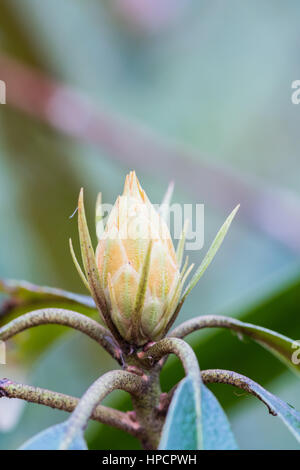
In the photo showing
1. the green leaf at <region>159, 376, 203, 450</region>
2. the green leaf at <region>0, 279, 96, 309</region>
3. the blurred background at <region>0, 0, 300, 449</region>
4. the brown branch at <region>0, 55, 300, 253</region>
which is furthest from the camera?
the brown branch at <region>0, 55, 300, 253</region>

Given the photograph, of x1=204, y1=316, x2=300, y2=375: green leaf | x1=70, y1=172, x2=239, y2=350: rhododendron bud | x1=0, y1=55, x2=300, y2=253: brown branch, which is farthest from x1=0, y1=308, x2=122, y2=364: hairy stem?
x1=0, y1=55, x2=300, y2=253: brown branch

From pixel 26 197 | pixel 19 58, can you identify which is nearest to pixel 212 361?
pixel 26 197

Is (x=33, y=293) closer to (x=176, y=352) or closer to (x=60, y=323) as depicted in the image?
(x=60, y=323)

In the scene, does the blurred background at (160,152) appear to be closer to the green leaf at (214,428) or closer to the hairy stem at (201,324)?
the hairy stem at (201,324)

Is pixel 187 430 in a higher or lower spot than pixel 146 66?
lower

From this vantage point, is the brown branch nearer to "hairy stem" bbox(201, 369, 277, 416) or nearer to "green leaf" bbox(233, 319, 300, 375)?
"green leaf" bbox(233, 319, 300, 375)

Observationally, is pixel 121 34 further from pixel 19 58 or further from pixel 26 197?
pixel 26 197

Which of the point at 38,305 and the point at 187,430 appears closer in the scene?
the point at 187,430

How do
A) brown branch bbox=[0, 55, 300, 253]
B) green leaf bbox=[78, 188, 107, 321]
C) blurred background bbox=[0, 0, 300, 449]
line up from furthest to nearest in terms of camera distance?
1. brown branch bbox=[0, 55, 300, 253]
2. blurred background bbox=[0, 0, 300, 449]
3. green leaf bbox=[78, 188, 107, 321]
